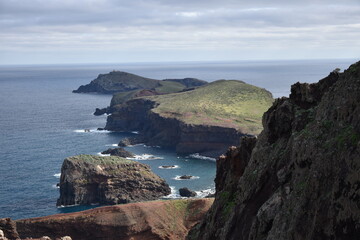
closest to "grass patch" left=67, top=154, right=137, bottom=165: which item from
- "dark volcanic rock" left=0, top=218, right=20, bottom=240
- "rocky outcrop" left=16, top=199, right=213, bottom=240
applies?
"rocky outcrop" left=16, top=199, right=213, bottom=240

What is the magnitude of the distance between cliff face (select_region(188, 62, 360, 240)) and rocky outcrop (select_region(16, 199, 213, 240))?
44223mm

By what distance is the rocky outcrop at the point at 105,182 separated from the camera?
122312 mm

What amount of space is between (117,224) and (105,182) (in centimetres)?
4024

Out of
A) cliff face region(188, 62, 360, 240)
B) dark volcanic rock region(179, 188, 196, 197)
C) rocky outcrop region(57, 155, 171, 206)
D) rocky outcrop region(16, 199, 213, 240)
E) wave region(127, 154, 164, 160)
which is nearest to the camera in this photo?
cliff face region(188, 62, 360, 240)

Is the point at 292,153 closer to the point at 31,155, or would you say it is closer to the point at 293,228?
the point at 293,228

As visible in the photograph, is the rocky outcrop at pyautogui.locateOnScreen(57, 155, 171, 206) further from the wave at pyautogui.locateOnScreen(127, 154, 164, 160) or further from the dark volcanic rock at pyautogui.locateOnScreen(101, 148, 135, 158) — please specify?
the wave at pyautogui.locateOnScreen(127, 154, 164, 160)

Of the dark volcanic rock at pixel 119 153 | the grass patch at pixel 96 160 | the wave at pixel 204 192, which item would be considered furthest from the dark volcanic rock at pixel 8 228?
the dark volcanic rock at pixel 119 153

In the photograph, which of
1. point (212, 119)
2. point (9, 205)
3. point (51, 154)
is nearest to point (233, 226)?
point (9, 205)

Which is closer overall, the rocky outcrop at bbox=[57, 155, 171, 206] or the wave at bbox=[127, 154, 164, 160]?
the rocky outcrop at bbox=[57, 155, 171, 206]

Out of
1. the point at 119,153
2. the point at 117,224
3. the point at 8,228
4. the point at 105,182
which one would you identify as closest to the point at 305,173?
the point at 8,228

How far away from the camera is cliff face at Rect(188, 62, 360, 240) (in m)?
26.2

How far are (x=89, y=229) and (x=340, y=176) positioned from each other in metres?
66.0

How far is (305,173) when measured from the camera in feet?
96.8

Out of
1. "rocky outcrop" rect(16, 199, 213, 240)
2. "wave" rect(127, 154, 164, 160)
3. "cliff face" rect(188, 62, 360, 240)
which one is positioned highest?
"cliff face" rect(188, 62, 360, 240)
